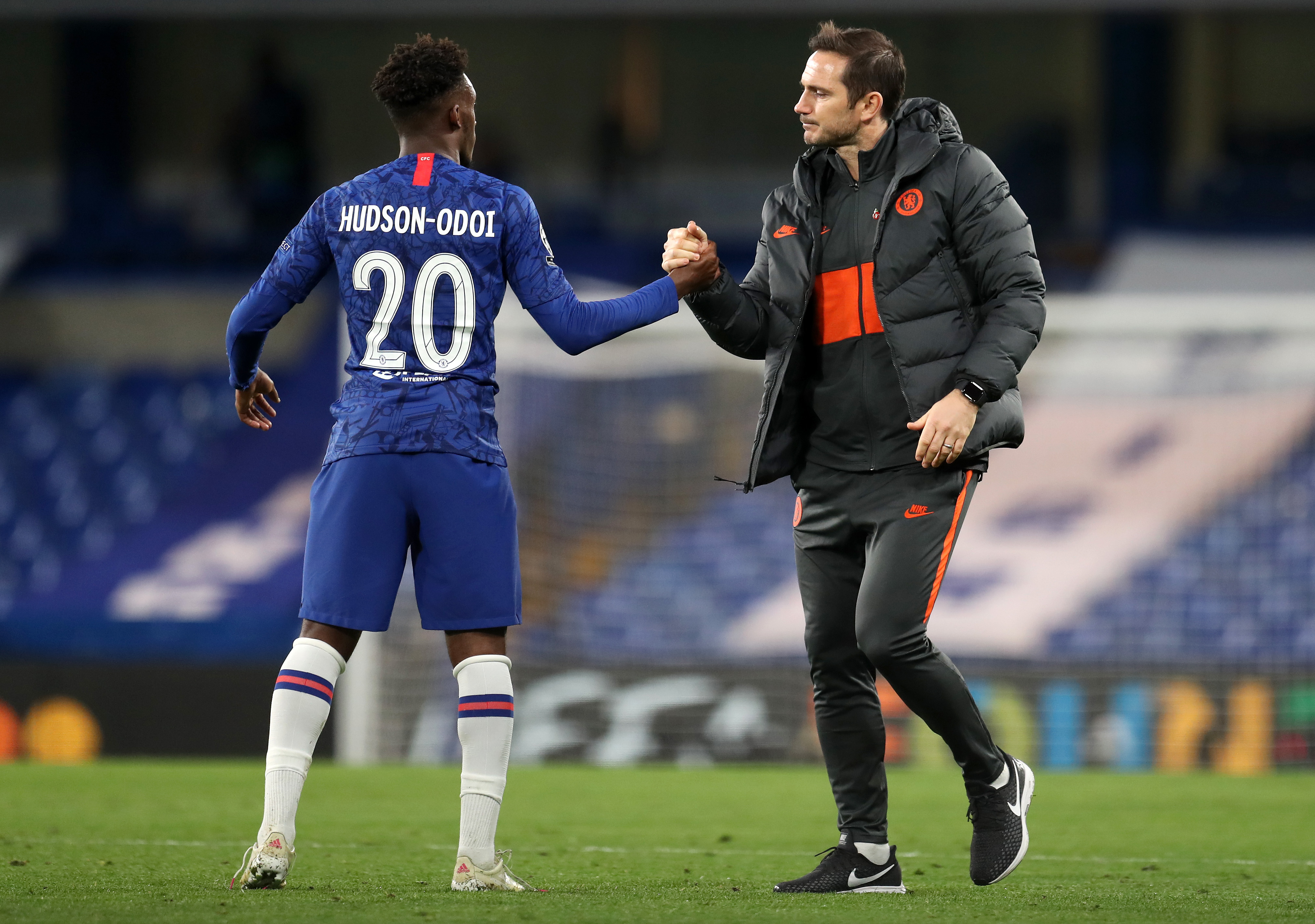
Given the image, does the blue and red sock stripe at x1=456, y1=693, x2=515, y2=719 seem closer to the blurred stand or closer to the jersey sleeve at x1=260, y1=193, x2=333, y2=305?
the jersey sleeve at x1=260, y1=193, x2=333, y2=305

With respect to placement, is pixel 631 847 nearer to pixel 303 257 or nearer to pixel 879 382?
pixel 879 382

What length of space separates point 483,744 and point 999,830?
119 centimetres

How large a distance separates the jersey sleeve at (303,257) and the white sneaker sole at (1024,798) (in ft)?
6.30

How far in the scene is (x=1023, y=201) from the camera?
15461 mm

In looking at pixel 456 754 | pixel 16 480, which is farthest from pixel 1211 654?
pixel 16 480

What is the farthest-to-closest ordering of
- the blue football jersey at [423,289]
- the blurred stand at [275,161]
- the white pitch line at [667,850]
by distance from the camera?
1. the blurred stand at [275,161]
2. the white pitch line at [667,850]
3. the blue football jersey at [423,289]

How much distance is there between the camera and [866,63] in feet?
13.9

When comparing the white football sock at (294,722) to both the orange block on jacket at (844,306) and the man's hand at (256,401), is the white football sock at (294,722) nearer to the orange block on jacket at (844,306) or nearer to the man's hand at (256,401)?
the man's hand at (256,401)

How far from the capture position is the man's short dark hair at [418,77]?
3984 mm

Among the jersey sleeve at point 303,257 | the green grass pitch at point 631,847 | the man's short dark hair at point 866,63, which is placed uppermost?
the man's short dark hair at point 866,63

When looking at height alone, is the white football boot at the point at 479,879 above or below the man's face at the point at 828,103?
below

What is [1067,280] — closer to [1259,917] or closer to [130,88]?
[130,88]

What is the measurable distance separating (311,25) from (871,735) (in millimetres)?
14046

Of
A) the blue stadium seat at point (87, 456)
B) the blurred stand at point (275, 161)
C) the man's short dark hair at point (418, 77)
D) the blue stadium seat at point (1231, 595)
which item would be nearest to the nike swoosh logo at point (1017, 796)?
the man's short dark hair at point (418, 77)
